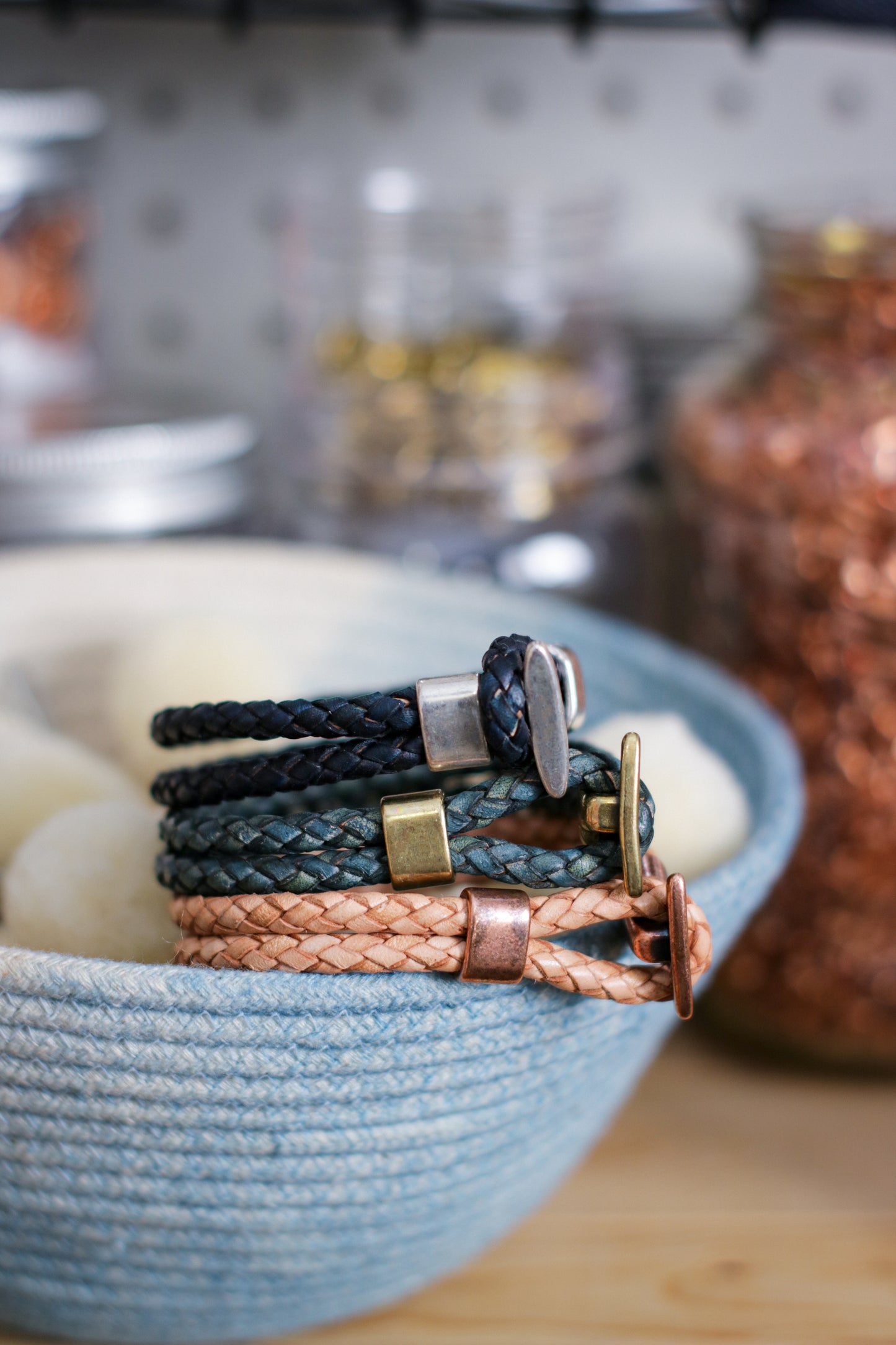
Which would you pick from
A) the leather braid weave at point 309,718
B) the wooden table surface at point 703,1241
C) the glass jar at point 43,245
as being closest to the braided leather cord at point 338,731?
the leather braid weave at point 309,718

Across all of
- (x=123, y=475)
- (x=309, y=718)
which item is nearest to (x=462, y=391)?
(x=123, y=475)

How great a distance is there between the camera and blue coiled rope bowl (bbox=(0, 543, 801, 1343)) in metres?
0.25

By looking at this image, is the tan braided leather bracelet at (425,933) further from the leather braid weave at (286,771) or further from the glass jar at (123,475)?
the glass jar at (123,475)

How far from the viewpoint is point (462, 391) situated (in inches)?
20.1

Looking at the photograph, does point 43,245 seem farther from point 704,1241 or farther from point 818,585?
point 704,1241

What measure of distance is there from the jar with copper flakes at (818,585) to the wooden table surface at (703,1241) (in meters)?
0.04

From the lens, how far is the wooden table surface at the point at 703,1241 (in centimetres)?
34

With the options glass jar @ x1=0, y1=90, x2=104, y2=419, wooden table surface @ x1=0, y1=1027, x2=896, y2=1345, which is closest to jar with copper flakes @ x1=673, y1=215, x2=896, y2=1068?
wooden table surface @ x1=0, y1=1027, x2=896, y2=1345

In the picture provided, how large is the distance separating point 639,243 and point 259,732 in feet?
1.54

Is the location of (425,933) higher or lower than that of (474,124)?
lower

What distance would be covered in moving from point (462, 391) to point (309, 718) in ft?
0.94

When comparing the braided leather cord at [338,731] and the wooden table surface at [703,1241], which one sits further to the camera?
the wooden table surface at [703,1241]

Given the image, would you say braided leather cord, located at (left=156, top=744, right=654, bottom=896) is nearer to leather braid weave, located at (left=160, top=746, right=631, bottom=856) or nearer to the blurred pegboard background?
leather braid weave, located at (left=160, top=746, right=631, bottom=856)

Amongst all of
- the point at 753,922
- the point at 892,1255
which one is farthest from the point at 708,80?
the point at 892,1255
